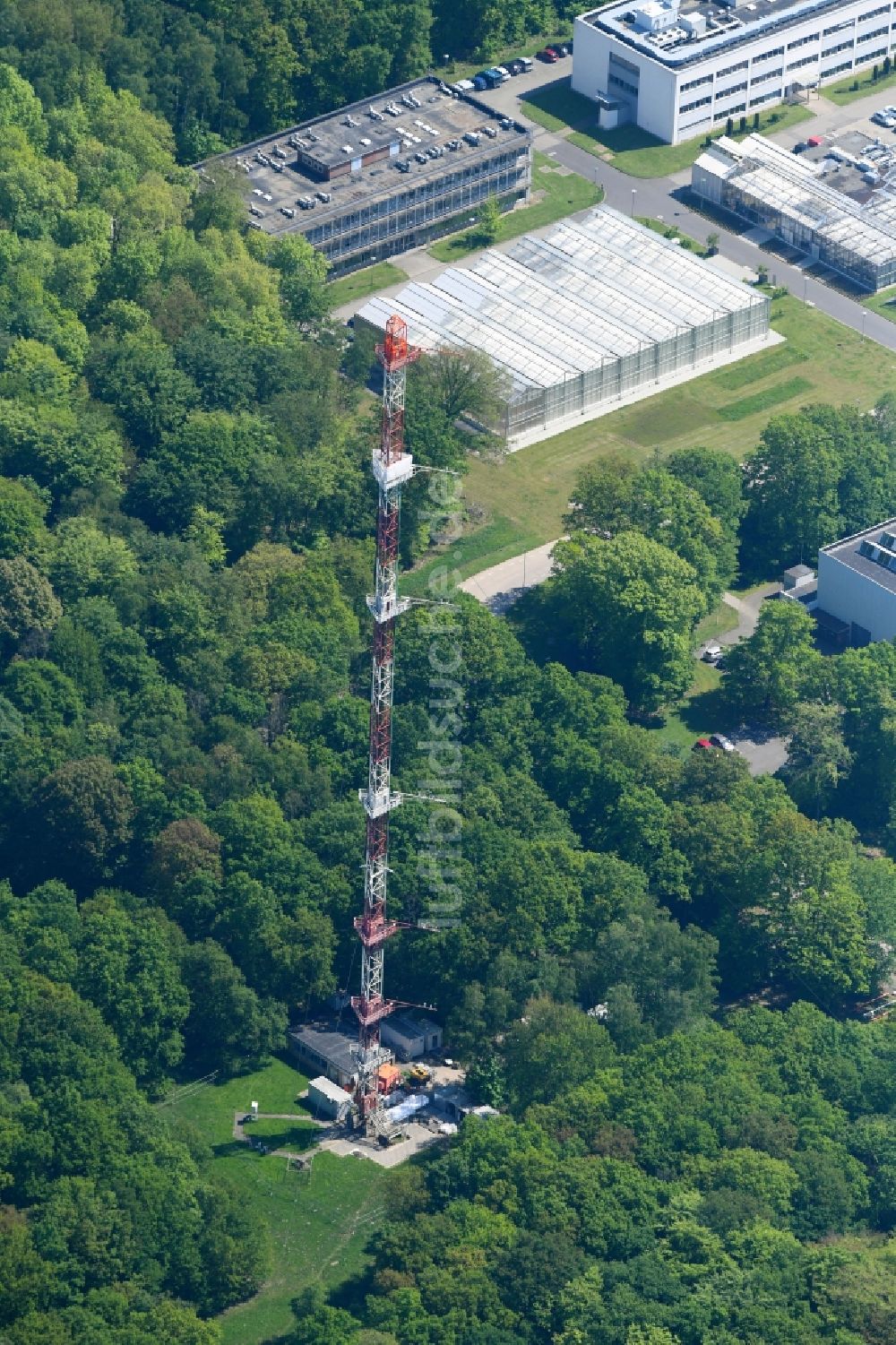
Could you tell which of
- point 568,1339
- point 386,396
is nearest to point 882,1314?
point 568,1339

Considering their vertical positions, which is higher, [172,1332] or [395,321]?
[395,321]

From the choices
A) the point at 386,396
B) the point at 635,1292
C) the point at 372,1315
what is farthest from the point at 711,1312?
the point at 386,396

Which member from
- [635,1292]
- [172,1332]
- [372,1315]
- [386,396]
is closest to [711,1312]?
[635,1292]

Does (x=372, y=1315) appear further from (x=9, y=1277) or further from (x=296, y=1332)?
(x=9, y=1277)

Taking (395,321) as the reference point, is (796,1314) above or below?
below

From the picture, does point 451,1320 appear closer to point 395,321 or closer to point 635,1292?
point 635,1292

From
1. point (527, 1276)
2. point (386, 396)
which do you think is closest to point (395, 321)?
point (386, 396)

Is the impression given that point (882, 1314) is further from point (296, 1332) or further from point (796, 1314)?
point (296, 1332)
